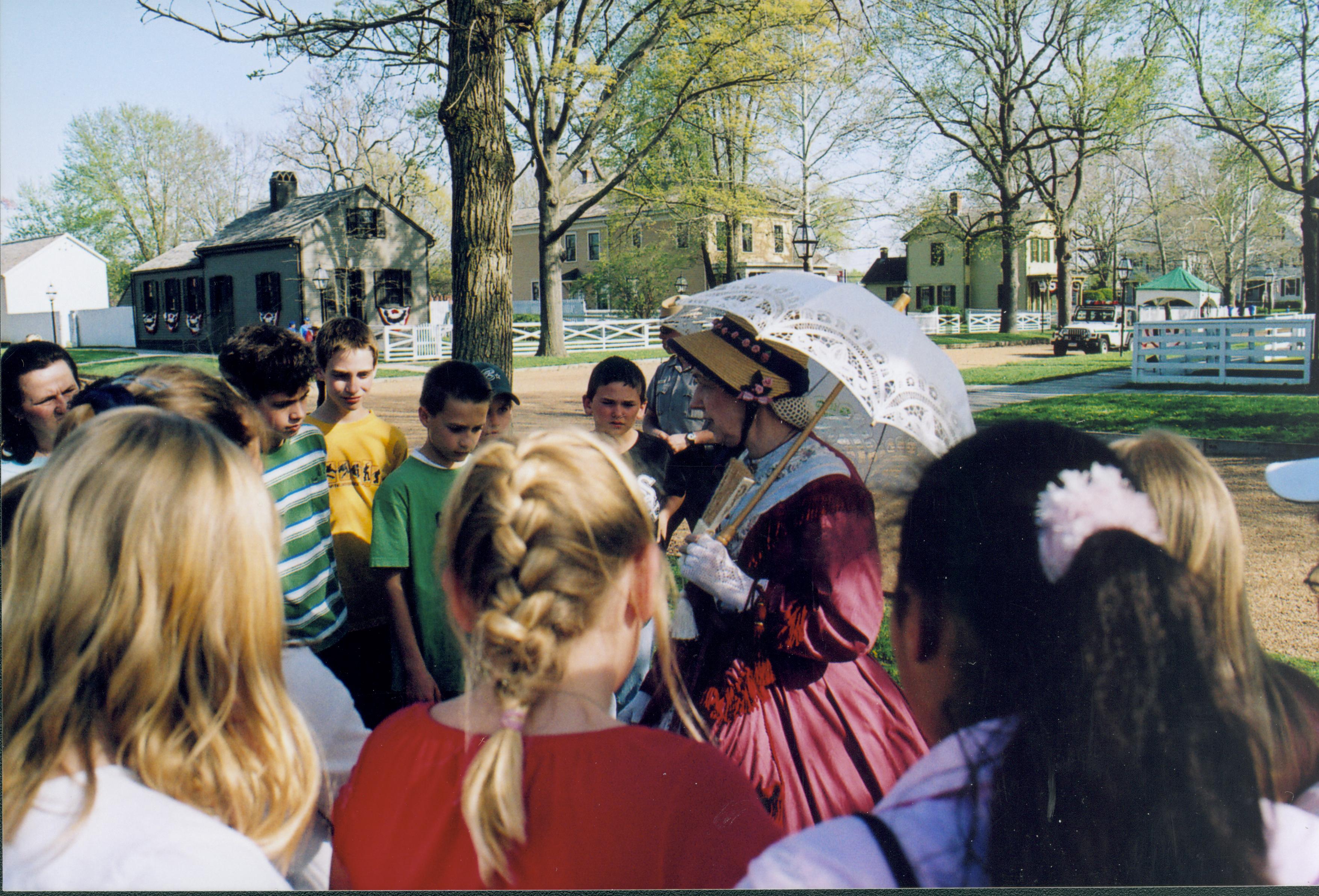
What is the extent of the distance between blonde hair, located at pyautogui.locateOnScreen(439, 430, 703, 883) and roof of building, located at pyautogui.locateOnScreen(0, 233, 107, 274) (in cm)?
278

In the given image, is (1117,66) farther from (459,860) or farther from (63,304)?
(63,304)

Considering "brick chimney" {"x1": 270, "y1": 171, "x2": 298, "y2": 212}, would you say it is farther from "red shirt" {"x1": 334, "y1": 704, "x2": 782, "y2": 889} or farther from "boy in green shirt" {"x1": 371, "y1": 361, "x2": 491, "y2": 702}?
"red shirt" {"x1": 334, "y1": 704, "x2": 782, "y2": 889}

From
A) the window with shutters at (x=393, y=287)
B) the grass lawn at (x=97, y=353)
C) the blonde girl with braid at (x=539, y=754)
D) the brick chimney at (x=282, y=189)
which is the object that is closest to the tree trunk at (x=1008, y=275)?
the window with shutters at (x=393, y=287)

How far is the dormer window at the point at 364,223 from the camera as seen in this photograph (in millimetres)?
4184

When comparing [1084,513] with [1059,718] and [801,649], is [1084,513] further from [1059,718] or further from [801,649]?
[801,649]

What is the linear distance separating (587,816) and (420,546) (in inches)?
60.6

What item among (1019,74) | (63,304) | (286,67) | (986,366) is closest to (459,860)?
(63,304)

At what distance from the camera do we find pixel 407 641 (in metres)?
2.58

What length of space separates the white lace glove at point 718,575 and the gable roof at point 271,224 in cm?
249

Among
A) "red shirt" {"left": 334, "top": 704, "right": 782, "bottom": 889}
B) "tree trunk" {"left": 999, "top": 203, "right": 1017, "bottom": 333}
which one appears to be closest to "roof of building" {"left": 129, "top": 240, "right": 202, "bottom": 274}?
"red shirt" {"left": 334, "top": 704, "right": 782, "bottom": 889}

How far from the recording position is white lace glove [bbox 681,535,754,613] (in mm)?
1992

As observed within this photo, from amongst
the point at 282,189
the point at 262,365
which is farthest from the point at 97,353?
the point at 262,365

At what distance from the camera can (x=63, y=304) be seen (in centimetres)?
335

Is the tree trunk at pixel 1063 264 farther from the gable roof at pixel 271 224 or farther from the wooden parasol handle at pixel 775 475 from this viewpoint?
the wooden parasol handle at pixel 775 475
